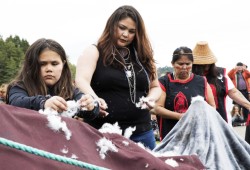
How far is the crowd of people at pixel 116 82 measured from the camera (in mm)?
2244

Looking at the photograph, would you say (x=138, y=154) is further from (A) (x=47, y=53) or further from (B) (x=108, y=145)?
(A) (x=47, y=53)

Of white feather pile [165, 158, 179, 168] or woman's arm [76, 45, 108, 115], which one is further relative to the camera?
woman's arm [76, 45, 108, 115]

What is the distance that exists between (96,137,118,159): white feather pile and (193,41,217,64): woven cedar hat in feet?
8.65

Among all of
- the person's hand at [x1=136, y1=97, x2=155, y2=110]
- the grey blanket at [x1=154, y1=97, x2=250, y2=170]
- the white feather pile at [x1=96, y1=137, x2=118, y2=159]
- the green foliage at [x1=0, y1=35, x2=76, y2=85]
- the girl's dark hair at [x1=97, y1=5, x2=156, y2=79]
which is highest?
the girl's dark hair at [x1=97, y1=5, x2=156, y2=79]

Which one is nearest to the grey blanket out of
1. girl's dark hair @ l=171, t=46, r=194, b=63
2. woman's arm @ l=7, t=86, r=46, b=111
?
woman's arm @ l=7, t=86, r=46, b=111

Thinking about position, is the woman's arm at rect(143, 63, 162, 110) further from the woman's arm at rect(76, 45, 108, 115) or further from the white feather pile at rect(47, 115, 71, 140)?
the white feather pile at rect(47, 115, 71, 140)

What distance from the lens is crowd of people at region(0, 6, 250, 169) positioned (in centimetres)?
224

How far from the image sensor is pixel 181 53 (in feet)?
12.1

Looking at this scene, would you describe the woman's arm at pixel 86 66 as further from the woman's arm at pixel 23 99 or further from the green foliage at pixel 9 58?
the green foliage at pixel 9 58

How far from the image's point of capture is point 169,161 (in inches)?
69.9

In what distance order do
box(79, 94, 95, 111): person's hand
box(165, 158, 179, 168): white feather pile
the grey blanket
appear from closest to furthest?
box(165, 158, 179, 168): white feather pile
box(79, 94, 95, 111): person's hand
the grey blanket

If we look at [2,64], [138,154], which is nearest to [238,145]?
[138,154]

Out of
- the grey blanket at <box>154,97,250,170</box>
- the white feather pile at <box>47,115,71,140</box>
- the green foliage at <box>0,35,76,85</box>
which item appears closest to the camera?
the white feather pile at <box>47,115,71,140</box>

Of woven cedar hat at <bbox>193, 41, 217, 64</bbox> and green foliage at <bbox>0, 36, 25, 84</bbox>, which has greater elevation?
woven cedar hat at <bbox>193, 41, 217, 64</bbox>
